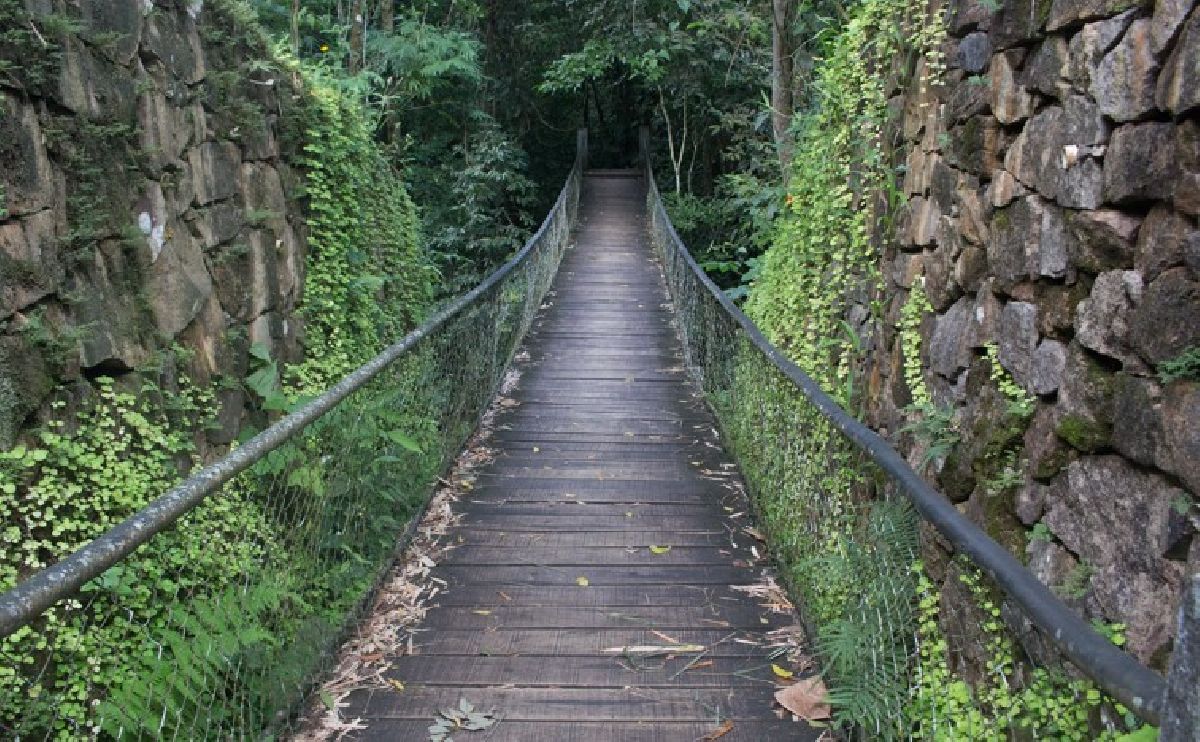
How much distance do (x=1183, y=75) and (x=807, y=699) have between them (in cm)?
196

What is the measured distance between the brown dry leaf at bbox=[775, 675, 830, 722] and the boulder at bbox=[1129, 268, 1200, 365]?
132 centimetres

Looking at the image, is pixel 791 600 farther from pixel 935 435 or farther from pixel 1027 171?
pixel 1027 171

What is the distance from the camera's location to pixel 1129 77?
2215 mm

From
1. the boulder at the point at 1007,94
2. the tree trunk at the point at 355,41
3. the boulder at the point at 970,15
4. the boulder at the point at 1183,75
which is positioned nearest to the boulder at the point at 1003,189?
the boulder at the point at 1007,94

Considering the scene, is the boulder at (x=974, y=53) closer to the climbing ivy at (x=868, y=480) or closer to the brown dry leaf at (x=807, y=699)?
the climbing ivy at (x=868, y=480)

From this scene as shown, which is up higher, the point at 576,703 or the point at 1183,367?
the point at 1183,367

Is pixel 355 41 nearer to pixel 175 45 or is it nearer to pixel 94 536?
pixel 175 45

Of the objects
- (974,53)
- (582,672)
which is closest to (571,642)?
(582,672)

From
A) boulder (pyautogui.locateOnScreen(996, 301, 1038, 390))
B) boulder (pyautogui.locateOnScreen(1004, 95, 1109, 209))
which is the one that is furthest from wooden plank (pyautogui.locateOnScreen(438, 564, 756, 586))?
Answer: boulder (pyautogui.locateOnScreen(1004, 95, 1109, 209))

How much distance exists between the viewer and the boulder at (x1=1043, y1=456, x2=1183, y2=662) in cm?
196

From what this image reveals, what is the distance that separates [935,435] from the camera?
3209mm

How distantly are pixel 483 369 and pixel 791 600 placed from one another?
3.18 meters

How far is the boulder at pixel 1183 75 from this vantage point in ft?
6.38

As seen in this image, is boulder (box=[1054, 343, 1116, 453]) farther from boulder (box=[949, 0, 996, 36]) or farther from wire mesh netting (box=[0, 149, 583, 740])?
wire mesh netting (box=[0, 149, 583, 740])
